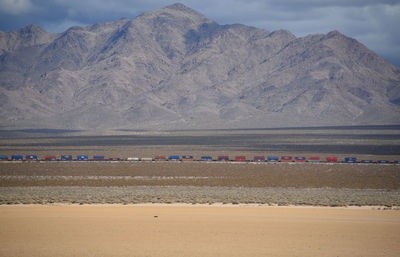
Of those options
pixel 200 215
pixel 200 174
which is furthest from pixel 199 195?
pixel 200 174

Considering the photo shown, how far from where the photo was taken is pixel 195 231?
2462cm

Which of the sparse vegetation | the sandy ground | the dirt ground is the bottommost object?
the sandy ground

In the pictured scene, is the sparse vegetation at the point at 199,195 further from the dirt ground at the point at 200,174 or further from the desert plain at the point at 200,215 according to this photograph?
the dirt ground at the point at 200,174

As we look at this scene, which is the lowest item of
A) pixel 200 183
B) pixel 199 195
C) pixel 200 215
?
pixel 200 215

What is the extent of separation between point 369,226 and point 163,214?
37.8 ft

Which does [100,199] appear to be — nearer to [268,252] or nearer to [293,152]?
[268,252]

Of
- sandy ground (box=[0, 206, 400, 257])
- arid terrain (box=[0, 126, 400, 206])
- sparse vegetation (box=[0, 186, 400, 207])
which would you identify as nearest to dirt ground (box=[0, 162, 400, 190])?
arid terrain (box=[0, 126, 400, 206])

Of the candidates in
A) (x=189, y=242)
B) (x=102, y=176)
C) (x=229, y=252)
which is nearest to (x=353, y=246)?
(x=229, y=252)

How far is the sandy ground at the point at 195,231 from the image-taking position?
21.3m

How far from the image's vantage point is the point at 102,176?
5019cm

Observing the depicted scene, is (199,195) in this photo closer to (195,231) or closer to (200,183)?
(200,183)

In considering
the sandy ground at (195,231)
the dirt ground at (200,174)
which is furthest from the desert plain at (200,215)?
the dirt ground at (200,174)

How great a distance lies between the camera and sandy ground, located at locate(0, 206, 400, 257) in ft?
69.9

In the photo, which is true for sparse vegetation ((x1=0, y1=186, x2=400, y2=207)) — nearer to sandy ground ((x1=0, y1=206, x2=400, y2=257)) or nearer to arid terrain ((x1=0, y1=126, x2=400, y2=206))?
arid terrain ((x1=0, y1=126, x2=400, y2=206))
